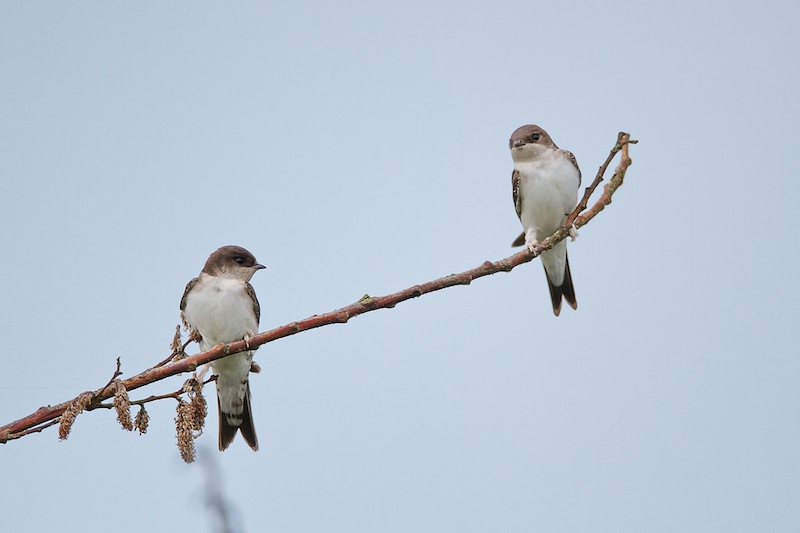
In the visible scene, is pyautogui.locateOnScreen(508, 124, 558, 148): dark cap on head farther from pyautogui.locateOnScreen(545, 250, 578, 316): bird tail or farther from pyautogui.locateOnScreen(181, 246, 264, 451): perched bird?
pyautogui.locateOnScreen(181, 246, 264, 451): perched bird

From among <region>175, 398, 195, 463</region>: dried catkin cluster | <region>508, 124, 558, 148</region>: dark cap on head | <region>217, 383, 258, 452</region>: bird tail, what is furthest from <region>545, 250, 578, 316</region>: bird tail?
<region>175, 398, 195, 463</region>: dried catkin cluster

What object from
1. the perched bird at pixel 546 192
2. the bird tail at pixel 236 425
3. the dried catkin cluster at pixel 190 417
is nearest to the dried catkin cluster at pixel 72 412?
the dried catkin cluster at pixel 190 417

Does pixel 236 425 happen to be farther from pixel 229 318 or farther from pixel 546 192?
pixel 546 192

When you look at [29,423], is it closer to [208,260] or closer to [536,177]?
[208,260]

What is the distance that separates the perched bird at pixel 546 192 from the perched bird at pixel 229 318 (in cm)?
278

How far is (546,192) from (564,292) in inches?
60.3

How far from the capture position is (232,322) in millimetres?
8641

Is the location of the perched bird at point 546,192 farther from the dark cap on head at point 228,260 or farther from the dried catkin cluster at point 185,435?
the dried catkin cluster at point 185,435

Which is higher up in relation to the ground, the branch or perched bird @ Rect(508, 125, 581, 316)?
perched bird @ Rect(508, 125, 581, 316)

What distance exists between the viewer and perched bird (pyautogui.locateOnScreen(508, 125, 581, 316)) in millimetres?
9781

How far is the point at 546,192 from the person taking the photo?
9867 mm

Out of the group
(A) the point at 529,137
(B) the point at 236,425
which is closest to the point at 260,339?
(B) the point at 236,425

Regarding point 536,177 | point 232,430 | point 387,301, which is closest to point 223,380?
point 232,430

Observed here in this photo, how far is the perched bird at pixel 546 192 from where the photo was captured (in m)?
9.78
